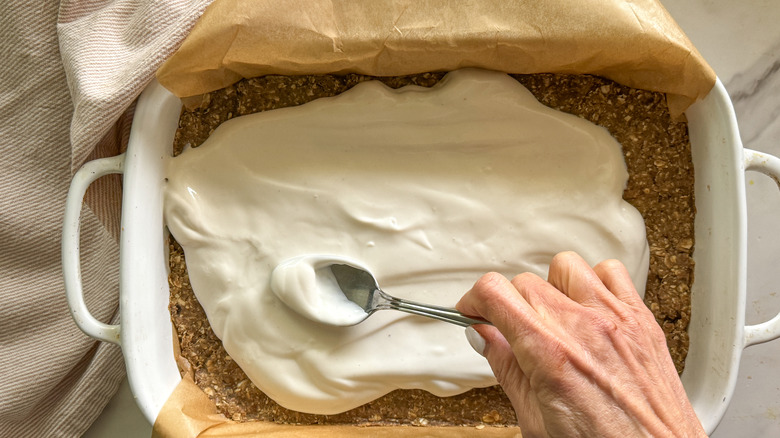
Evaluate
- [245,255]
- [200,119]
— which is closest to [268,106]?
[200,119]

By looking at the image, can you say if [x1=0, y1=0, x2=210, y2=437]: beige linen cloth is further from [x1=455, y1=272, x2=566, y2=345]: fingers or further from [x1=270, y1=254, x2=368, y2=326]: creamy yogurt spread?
[x1=455, y1=272, x2=566, y2=345]: fingers

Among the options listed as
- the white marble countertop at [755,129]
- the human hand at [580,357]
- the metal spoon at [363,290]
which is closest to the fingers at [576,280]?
the human hand at [580,357]

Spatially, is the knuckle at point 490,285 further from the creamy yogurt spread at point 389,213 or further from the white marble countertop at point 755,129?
the white marble countertop at point 755,129

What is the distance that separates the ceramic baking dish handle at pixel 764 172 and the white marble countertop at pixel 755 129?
0.27 m

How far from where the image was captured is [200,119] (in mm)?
977

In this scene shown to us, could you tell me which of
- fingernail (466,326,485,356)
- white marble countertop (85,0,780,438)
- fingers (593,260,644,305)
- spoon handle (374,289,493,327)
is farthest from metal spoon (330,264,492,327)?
white marble countertop (85,0,780,438)

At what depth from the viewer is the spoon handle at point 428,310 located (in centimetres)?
76

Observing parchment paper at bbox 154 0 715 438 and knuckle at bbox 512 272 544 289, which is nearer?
knuckle at bbox 512 272 544 289

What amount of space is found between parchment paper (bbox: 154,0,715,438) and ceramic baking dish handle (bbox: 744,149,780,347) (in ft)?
0.40

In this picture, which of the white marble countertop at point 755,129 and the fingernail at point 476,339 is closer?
the fingernail at point 476,339

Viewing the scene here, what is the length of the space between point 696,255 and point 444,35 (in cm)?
53

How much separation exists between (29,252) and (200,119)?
1.43ft

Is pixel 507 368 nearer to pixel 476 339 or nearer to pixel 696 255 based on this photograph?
pixel 476 339

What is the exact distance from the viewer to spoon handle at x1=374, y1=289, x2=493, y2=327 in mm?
765
